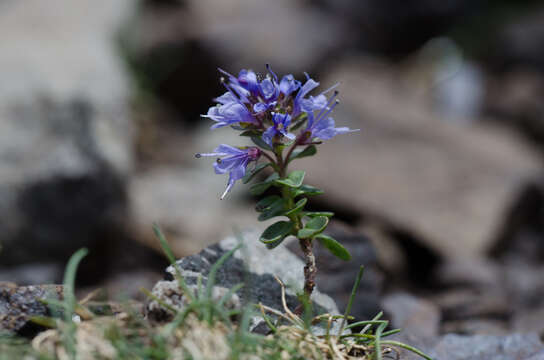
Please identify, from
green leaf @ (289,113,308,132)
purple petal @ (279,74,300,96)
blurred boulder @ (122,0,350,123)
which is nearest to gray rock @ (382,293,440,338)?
green leaf @ (289,113,308,132)

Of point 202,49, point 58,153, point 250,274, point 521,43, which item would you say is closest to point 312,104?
point 250,274

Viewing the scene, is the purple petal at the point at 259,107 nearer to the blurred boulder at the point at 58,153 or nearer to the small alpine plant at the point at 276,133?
the small alpine plant at the point at 276,133

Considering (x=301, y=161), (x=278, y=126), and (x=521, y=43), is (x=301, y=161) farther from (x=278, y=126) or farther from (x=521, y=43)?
(x=521, y=43)

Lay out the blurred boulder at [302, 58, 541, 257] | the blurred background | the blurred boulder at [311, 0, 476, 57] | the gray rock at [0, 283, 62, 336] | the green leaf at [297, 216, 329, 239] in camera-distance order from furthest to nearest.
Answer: the blurred boulder at [311, 0, 476, 57], the blurred boulder at [302, 58, 541, 257], the blurred background, the green leaf at [297, 216, 329, 239], the gray rock at [0, 283, 62, 336]

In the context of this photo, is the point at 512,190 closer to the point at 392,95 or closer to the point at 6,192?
the point at 392,95

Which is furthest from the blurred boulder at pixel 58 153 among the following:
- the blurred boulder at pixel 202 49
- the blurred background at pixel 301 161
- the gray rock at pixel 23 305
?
the blurred boulder at pixel 202 49

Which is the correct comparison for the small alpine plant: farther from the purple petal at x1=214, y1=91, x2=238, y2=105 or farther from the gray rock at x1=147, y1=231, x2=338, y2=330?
the gray rock at x1=147, y1=231, x2=338, y2=330
